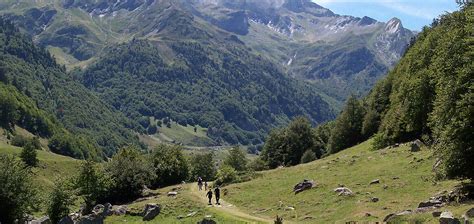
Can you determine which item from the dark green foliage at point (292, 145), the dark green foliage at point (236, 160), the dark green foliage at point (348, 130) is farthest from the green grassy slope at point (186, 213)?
the dark green foliage at point (292, 145)

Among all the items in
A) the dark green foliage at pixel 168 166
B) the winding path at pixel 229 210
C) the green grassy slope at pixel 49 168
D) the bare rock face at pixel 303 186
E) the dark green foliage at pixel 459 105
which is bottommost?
the green grassy slope at pixel 49 168

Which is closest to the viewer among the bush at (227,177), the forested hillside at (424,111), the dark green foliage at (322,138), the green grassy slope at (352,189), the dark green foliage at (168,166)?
the forested hillside at (424,111)

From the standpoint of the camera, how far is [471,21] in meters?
40.1

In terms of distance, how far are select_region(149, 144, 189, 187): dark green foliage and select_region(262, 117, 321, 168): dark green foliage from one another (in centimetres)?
3167

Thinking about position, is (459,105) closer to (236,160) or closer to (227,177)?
(227,177)

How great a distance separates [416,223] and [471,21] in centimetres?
1713

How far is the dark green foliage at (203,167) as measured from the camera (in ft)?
377

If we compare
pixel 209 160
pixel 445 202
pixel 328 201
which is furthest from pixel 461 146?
pixel 209 160

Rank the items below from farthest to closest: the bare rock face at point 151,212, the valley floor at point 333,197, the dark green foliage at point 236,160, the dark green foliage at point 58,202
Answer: the dark green foliage at point 236,160 < the dark green foliage at point 58,202 < the bare rock face at point 151,212 < the valley floor at point 333,197

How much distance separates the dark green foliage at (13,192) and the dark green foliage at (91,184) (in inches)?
340

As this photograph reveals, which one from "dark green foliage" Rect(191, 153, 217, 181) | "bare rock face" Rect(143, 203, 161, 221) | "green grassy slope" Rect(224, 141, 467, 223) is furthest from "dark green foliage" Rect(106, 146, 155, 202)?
"dark green foliage" Rect(191, 153, 217, 181)

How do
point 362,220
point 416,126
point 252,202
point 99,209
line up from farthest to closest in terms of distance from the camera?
point 416,126 < point 99,209 < point 252,202 < point 362,220

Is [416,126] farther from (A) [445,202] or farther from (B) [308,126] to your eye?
(B) [308,126]

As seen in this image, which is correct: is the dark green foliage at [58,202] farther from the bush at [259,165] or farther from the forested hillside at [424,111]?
the bush at [259,165]
